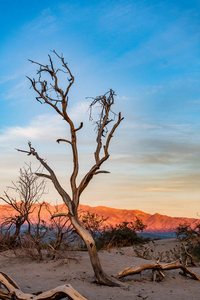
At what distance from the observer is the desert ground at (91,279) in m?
7.55

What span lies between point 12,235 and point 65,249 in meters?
3.58

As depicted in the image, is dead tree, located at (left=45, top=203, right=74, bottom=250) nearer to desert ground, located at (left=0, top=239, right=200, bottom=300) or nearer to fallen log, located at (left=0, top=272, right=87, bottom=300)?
desert ground, located at (left=0, top=239, right=200, bottom=300)

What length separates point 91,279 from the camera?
8445 millimetres

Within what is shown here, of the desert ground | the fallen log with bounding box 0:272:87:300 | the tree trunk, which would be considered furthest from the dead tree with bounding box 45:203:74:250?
the fallen log with bounding box 0:272:87:300

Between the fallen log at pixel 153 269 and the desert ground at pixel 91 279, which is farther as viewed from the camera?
the fallen log at pixel 153 269

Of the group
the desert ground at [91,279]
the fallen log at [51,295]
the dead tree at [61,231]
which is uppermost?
the dead tree at [61,231]

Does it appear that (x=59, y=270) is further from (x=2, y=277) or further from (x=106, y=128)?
(x=106, y=128)

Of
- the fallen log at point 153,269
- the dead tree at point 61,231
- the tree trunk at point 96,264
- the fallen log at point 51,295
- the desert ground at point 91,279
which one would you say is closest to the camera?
the fallen log at point 51,295

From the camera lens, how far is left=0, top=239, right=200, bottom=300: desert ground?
7.55 meters

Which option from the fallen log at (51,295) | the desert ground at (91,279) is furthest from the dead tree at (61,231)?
the fallen log at (51,295)

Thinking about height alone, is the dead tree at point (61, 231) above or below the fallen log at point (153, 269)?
above

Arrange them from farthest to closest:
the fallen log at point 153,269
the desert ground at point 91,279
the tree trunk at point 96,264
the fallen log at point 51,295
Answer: the fallen log at point 153,269
the tree trunk at point 96,264
the desert ground at point 91,279
the fallen log at point 51,295

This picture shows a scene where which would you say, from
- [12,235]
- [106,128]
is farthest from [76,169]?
[12,235]

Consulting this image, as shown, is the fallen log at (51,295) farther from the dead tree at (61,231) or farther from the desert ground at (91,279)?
the dead tree at (61,231)
